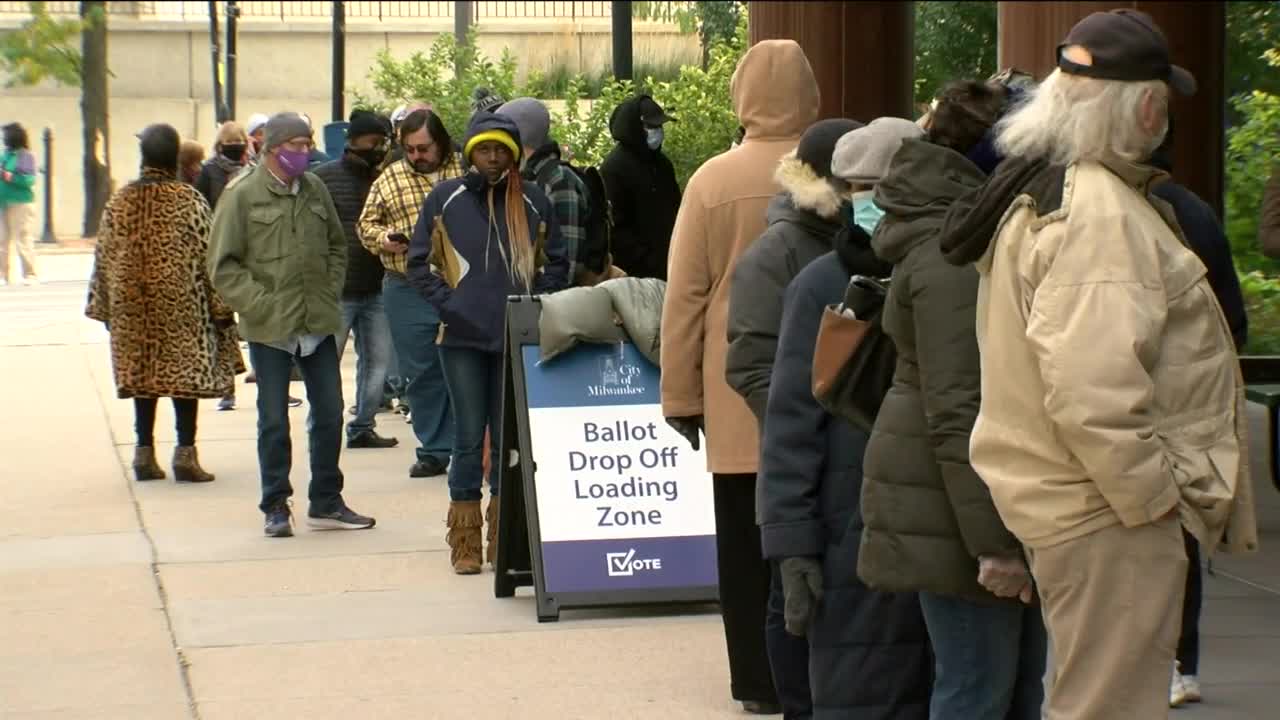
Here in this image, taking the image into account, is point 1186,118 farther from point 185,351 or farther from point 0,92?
point 0,92

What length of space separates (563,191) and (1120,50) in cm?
621

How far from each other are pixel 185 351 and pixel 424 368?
1260 millimetres

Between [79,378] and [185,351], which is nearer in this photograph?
[185,351]

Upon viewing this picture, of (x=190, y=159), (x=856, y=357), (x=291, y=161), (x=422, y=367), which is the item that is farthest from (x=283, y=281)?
(x=190, y=159)

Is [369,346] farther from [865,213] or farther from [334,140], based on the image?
[865,213]

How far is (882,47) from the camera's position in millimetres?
13188

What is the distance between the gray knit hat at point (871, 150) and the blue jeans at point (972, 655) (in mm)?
1096

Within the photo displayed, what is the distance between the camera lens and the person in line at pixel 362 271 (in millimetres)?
13234

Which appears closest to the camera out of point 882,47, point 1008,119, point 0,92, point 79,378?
point 1008,119

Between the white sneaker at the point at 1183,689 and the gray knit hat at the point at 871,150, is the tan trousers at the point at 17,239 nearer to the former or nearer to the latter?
the white sneaker at the point at 1183,689

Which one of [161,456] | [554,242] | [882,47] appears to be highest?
[882,47]

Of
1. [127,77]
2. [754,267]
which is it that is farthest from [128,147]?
[754,267]

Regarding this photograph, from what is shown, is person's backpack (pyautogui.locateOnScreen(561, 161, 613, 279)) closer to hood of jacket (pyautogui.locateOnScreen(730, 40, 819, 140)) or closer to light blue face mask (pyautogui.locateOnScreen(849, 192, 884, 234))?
hood of jacket (pyautogui.locateOnScreen(730, 40, 819, 140))

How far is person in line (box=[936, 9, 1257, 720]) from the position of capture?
4113mm
